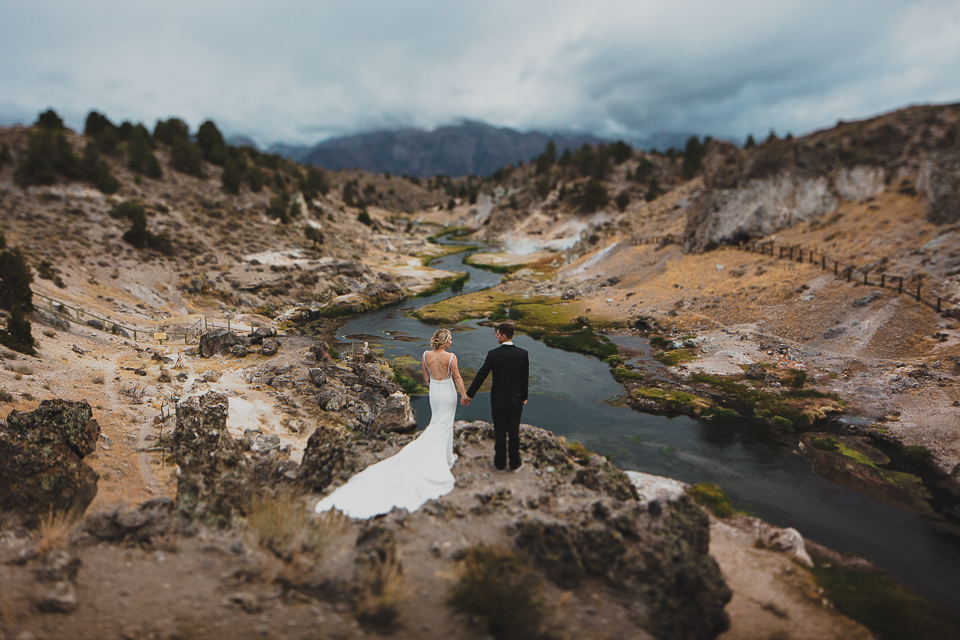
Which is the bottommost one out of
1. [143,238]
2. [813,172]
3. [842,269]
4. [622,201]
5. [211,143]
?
[842,269]

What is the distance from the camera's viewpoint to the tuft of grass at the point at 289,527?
7.09m

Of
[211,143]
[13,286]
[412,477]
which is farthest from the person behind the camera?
[211,143]

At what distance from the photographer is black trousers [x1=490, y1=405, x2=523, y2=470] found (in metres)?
9.78

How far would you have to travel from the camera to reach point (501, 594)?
19.7 ft

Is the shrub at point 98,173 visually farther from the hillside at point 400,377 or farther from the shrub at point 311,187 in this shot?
the shrub at point 311,187

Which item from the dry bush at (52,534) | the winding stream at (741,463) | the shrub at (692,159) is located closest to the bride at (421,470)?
the dry bush at (52,534)

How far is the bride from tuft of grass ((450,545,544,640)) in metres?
2.24

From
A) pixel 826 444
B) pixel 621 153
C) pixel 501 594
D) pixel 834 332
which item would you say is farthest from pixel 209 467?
pixel 621 153

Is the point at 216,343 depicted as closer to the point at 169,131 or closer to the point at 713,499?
the point at 713,499

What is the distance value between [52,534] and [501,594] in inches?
255

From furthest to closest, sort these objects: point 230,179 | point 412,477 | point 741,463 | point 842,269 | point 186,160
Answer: point 186,160 < point 230,179 < point 842,269 < point 741,463 < point 412,477

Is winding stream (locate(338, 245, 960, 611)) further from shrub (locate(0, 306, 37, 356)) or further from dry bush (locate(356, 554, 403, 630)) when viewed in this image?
shrub (locate(0, 306, 37, 356))

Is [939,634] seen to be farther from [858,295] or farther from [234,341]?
[234,341]

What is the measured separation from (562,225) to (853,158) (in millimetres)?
50066
